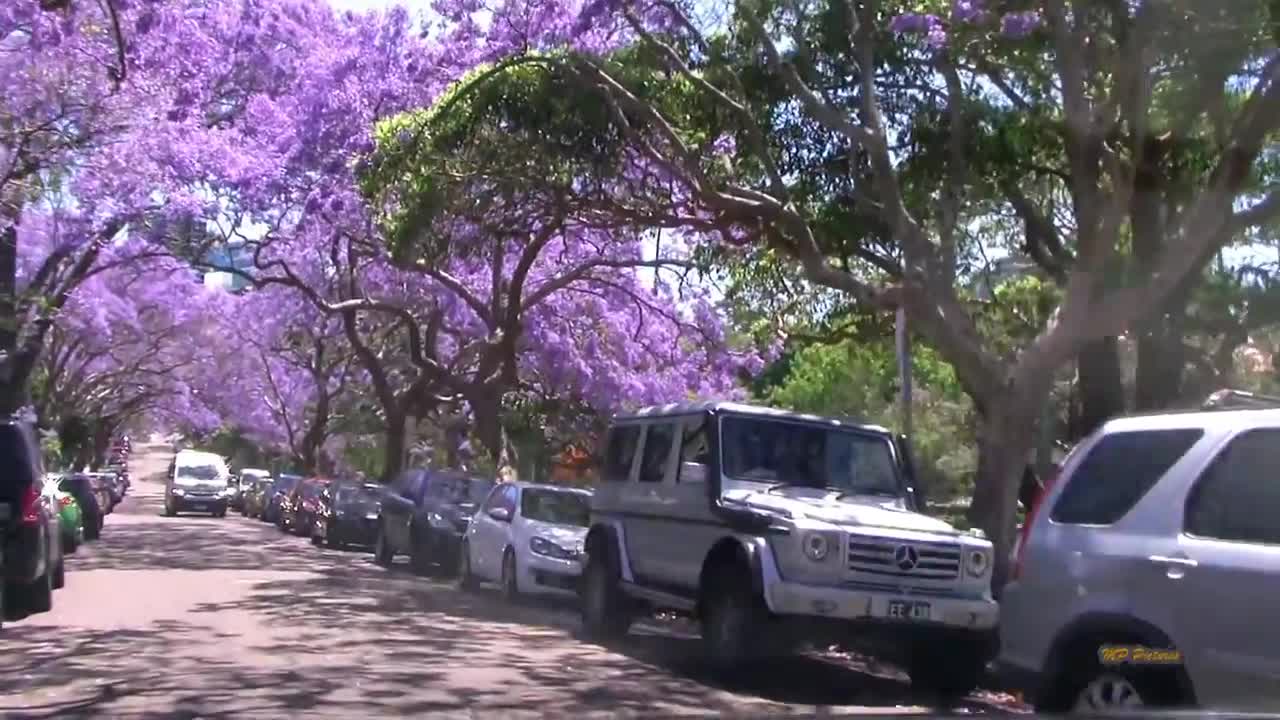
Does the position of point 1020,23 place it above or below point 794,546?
above

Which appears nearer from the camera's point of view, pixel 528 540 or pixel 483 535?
pixel 528 540

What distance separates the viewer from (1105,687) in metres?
8.44

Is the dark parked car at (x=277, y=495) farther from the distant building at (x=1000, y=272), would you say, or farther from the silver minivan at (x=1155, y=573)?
the silver minivan at (x=1155, y=573)

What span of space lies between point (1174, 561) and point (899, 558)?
13.9 ft

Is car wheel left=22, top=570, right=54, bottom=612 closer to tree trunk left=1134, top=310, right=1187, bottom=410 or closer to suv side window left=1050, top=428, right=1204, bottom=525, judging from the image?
tree trunk left=1134, top=310, right=1187, bottom=410

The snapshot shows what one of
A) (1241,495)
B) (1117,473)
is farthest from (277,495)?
(1241,495)

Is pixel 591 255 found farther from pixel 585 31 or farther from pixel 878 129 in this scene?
pixel 878 129

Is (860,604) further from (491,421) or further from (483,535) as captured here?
(491,421)

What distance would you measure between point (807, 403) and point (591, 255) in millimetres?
8522

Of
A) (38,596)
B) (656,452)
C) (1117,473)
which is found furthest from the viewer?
(38,596)

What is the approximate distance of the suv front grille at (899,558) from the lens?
480 inches

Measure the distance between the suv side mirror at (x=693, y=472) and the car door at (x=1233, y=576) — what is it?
19.1 feet

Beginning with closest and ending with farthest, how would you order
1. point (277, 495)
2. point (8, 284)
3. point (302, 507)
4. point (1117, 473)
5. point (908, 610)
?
point (1117, 473), point (908, 610), point (8, 284), point (302, 507), point (277, 495)

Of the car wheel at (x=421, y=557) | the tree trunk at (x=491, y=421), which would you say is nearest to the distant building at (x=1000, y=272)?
the car wheel at (x=421, y=557)
